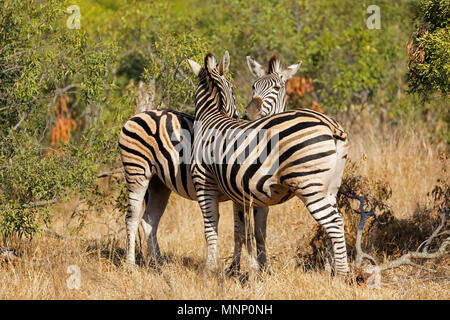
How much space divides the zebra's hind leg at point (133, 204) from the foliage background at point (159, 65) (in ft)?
→ 1.75

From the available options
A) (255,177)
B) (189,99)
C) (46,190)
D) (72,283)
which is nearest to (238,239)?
(255,177)

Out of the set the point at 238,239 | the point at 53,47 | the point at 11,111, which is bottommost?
the point at 238,239

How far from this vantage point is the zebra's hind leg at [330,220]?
216 inches

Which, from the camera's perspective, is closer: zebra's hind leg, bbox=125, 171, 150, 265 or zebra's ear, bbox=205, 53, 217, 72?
zebra's ear, bbox=205, 53, 217, 72

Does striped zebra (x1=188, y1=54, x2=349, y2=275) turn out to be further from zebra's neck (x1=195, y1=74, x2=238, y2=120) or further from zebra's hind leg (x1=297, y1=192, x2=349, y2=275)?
zebra's neck (x1=195, y1=74, x2=238, y2=120)

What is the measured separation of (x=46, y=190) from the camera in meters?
6.98

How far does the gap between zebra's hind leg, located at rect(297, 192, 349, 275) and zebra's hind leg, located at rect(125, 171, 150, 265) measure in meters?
2.32

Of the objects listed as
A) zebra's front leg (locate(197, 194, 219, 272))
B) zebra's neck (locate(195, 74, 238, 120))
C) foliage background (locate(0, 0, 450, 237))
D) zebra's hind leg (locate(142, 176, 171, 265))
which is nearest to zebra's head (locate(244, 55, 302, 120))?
zebra's neck (locate(195, 74, 238, 120))

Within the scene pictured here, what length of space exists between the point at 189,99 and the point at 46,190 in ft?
8.93

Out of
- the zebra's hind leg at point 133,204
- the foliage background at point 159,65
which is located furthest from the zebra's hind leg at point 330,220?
the zebra's hind leg at point 133,204

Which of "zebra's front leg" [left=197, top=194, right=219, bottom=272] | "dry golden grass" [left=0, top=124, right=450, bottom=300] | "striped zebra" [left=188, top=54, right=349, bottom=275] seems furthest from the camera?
"zebra's front leg" [left=197, top=194, right=219, bottom=272]

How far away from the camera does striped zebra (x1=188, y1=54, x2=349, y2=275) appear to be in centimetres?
540
